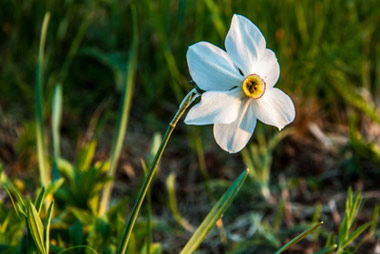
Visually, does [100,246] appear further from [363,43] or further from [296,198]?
[363,43]

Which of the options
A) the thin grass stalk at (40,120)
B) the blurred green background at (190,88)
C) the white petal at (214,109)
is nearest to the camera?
the white petal at (214,109)

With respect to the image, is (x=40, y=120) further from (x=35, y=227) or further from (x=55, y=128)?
(x=35, y=227)

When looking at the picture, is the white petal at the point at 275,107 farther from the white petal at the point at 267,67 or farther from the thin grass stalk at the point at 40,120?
the thin grass stalk at the point at 40,120

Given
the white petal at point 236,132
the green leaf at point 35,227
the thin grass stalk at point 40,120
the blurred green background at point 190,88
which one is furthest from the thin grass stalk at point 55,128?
the white petal at point 236,132

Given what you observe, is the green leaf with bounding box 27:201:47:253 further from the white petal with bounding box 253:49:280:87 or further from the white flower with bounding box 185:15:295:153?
the white petal with bounding box 253:49:280:87

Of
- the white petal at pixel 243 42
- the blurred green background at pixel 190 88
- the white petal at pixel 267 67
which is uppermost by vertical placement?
the white petal at pixel 243 42

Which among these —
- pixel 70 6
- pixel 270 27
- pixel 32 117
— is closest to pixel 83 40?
pixel 70 6
